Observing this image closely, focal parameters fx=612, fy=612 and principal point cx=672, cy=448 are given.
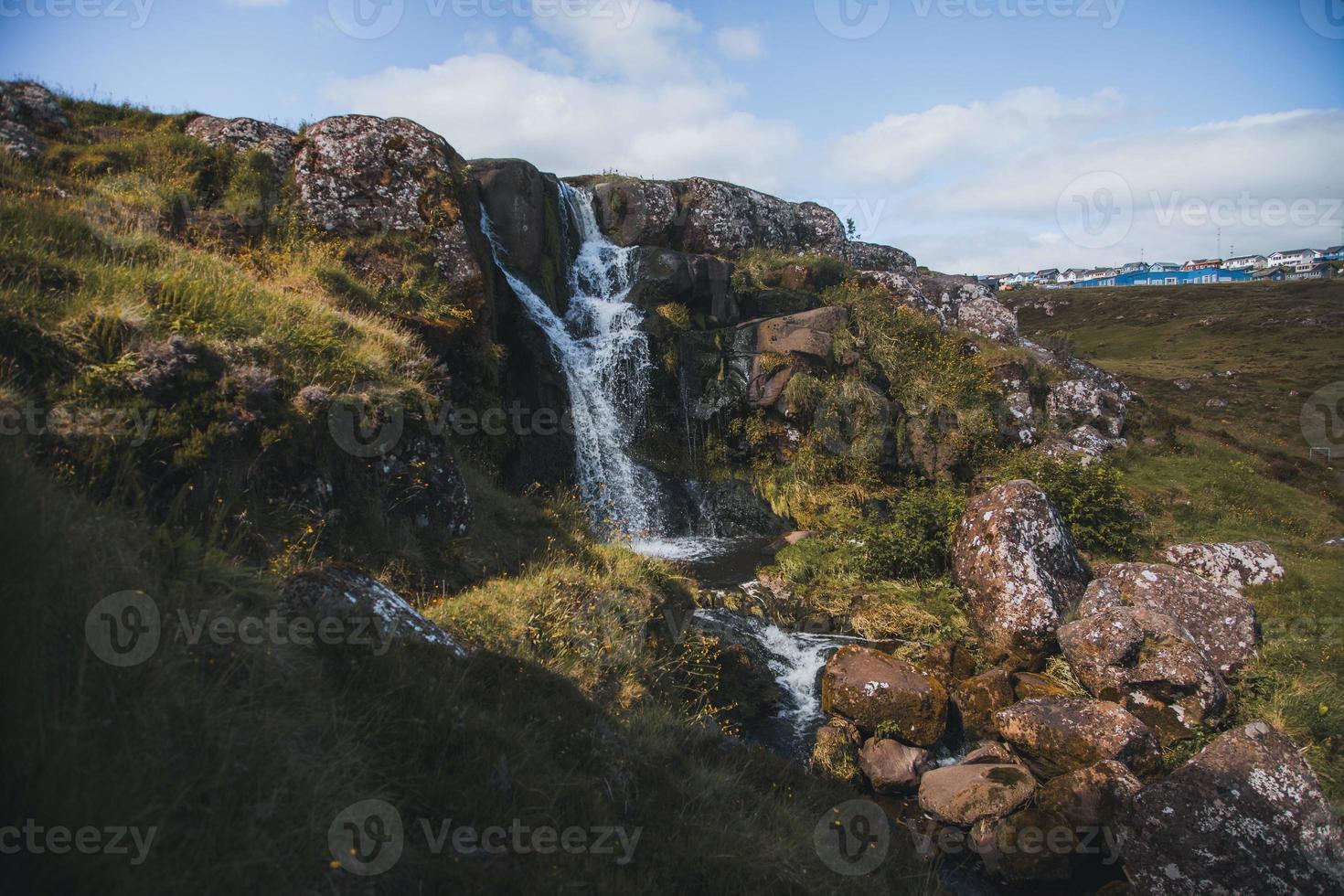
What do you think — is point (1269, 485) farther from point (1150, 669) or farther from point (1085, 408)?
point (1150, 669)

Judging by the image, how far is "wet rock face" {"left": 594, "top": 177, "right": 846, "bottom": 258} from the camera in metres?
21.9

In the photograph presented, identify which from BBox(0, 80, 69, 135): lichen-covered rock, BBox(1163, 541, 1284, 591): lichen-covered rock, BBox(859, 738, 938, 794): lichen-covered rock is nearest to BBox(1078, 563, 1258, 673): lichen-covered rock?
BBox(1163, 541, 1284, 591): lichen-covered rock

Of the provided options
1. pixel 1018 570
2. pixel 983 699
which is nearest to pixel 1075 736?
pixel 983 699

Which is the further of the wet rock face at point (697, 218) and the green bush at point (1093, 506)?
the wet rock face at point (697, 218)

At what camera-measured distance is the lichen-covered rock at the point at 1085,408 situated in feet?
63.0

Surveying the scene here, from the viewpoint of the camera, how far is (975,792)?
7.11 meters

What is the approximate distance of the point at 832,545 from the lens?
44.7ft

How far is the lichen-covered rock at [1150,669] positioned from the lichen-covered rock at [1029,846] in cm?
240

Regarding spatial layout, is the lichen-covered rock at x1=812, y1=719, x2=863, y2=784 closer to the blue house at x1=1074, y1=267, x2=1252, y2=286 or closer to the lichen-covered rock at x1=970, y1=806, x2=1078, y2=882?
the lichen-covered rock at x1=970, y1=806, x2=1078, y2=882

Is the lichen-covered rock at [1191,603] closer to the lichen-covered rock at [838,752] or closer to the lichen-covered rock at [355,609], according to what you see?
the lichen-covered rock at [838,752]

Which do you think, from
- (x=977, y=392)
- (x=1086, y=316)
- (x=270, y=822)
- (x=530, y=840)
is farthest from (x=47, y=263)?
(x=1086, y=316)

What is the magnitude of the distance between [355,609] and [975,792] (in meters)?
7.00

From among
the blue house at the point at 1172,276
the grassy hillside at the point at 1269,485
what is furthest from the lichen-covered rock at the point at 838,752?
the blue house at the point at 1172,276

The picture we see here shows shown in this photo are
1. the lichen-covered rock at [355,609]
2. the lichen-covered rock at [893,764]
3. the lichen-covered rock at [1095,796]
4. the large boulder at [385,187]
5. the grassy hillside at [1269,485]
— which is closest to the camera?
the lichen-covered rock at [355,609]
